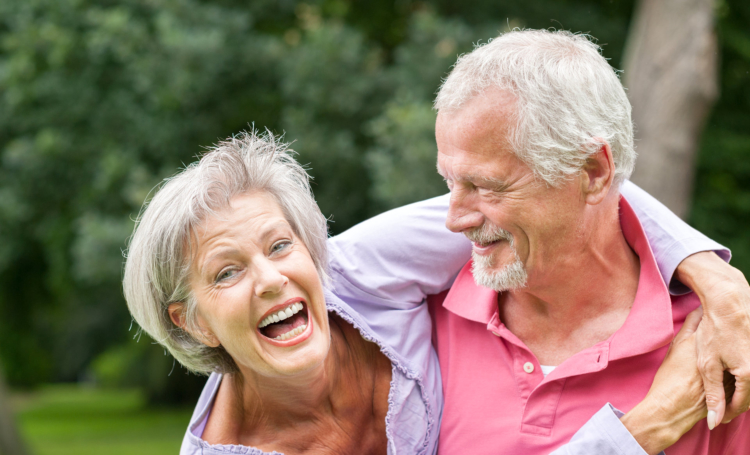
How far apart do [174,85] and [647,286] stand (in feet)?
17.5

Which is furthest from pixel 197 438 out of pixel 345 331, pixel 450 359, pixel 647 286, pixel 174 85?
pixel 174 85

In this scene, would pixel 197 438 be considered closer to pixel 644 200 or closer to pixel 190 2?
pixel 644 200

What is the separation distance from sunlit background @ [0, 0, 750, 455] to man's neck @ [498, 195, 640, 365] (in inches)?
131

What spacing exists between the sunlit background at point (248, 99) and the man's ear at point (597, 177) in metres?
3.44

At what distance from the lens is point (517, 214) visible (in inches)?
84.9

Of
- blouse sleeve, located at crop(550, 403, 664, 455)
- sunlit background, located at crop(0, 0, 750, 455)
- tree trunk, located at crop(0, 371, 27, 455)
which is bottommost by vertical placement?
tree trunk, located at crop(0, 371, 27, 455)

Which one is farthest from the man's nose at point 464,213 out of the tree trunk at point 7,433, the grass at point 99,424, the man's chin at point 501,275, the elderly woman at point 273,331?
the grass at point 99,424

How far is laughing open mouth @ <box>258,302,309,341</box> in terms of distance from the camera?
222 cm

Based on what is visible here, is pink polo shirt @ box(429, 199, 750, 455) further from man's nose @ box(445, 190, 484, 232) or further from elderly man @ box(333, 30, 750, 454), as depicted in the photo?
man's nose @ box(445, 190, 484, 232)

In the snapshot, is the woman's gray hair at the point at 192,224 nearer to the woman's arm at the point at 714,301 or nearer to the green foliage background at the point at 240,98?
the woman's arm at the point at 714,301

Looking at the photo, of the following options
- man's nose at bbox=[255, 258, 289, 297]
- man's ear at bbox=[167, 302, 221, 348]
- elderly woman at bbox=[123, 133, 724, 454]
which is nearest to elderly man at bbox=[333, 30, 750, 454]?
elderly woman at bbox=[123, 133, 724, 454]

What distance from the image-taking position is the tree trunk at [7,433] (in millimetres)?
9398

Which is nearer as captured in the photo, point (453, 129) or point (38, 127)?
point (453, 129)

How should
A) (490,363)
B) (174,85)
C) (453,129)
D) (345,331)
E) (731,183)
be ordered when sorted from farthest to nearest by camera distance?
(731,183)
(174,85)
(345,331)
(490,363)
(453,129)
